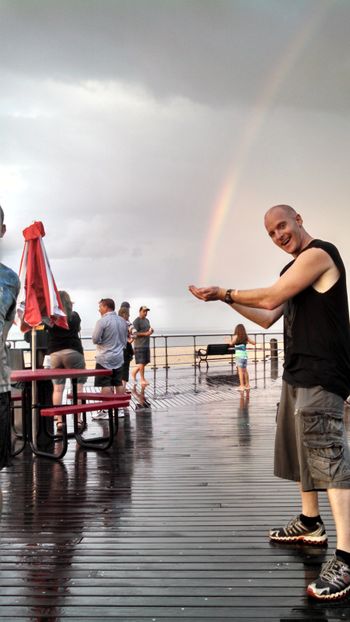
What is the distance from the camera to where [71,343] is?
761 centimetres

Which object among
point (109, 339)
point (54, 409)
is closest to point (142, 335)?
point (109, 339)

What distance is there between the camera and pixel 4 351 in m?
2.66

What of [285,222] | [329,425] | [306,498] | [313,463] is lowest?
[306,498]

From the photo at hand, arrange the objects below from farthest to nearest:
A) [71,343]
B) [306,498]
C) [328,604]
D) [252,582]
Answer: [71,343] < [306,498] < [252,582] < [328,604]

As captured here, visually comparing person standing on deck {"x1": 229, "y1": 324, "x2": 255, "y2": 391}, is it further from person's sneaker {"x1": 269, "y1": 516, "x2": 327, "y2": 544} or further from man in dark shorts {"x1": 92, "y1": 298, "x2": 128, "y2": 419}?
person's sneaker {"x1": 269, "y1": 516, "x2": 327, "y2": 544}

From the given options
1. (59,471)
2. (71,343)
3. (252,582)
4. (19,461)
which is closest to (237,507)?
(252,582)

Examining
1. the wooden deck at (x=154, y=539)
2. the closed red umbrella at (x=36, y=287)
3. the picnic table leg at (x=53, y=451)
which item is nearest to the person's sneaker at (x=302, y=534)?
the wooden deck at (x=154, y=539)

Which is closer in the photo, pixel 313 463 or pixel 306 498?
pixel 313 463

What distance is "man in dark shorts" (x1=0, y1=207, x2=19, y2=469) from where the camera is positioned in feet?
8.55

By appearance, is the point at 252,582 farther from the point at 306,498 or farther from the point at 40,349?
the point at 40,349

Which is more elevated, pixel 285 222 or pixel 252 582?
pixel 285 222

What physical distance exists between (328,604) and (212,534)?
103cm

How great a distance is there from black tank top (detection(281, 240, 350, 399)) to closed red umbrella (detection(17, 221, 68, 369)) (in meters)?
3.97

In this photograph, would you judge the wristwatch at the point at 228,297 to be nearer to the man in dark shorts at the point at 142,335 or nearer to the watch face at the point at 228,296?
→ the watch face at the point at 228,296
